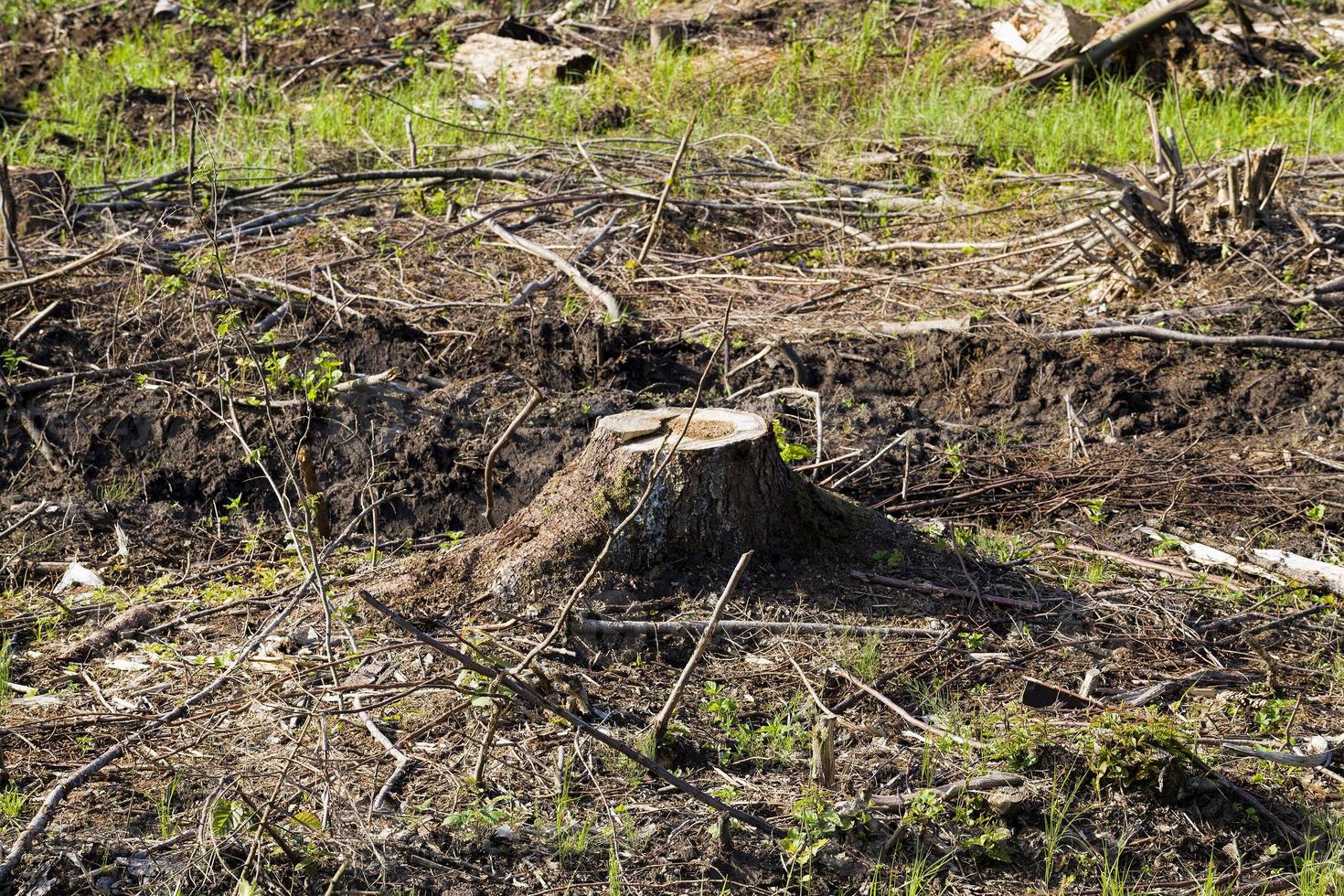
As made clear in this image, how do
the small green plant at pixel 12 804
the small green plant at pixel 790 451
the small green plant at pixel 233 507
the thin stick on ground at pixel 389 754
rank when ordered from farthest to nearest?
1. the small green plant at pixel 233 507
2. the small green plant at pixel 790 451
3. the thin stick on ground at pixel 389 754
4. the small green plant at pixel 12 804

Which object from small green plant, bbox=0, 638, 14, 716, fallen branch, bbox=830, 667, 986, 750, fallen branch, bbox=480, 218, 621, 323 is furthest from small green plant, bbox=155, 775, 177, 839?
fallen branch, bbox=480, 218, 621, 323

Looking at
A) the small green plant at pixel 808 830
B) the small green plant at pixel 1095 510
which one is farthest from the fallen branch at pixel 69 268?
the small green plant at pixel 1095 510

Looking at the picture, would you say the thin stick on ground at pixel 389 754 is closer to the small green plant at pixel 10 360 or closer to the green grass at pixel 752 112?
the small green plant at pixel 10 360

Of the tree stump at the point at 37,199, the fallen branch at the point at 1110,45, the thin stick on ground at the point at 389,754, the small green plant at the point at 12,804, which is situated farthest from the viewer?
the fallen branch at the point at 1110,45

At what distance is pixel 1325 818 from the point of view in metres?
2.90

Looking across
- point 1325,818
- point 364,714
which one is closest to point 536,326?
point 364,714

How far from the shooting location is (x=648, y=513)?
11.8 feet

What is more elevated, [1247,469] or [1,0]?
[1,0]

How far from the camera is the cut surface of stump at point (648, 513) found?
3.57 m

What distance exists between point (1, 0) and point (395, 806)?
37.9ft

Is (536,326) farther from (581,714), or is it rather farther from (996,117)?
(996,117)

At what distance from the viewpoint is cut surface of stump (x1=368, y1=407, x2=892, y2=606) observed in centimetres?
357

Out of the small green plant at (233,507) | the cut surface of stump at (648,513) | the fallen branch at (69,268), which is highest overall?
the fallen branch at (69,268)

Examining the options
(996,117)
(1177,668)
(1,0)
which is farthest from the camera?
(1,0)
